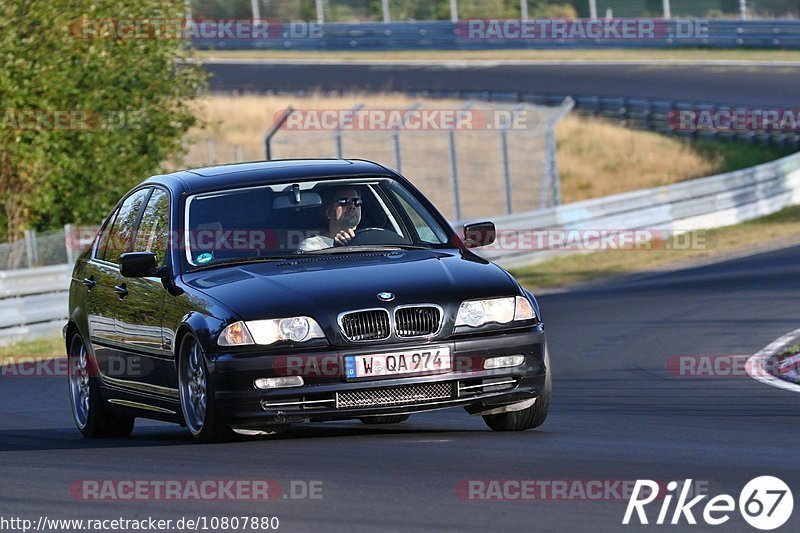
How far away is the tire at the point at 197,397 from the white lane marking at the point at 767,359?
468cm

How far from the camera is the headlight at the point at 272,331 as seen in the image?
821cm

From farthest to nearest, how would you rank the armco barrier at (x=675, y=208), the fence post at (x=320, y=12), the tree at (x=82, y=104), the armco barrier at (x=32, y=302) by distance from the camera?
the fence post at (x=320, y=12), the armco barrier at (x=675, y=208), the tree at (x=82, y=104), the armco barrier at (x=32, y=302)

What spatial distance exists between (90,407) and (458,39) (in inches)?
1657

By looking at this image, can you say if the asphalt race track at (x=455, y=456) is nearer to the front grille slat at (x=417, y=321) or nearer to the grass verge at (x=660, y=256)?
the front grille slat at (x=417, y=321)

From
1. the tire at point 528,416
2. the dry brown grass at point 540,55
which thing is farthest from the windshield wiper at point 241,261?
the dry brown grass at point 540,55

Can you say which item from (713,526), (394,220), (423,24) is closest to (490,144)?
(423,24)

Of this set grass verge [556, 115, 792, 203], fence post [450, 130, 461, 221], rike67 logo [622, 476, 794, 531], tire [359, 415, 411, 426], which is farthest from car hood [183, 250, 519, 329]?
grass verge [556, 115, 792, 203]

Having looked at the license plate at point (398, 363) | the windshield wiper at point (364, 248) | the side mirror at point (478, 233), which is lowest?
the license plate at point (398, 363)

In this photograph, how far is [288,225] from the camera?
927cm

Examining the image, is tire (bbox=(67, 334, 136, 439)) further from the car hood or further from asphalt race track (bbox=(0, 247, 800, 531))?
the car hood

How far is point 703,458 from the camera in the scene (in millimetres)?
7688

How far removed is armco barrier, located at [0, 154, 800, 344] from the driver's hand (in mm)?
10924

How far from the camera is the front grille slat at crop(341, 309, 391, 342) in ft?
27.0

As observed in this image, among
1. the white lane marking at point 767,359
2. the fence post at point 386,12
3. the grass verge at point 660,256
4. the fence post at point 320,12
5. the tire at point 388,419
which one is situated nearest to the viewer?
the tire at point 388,419
